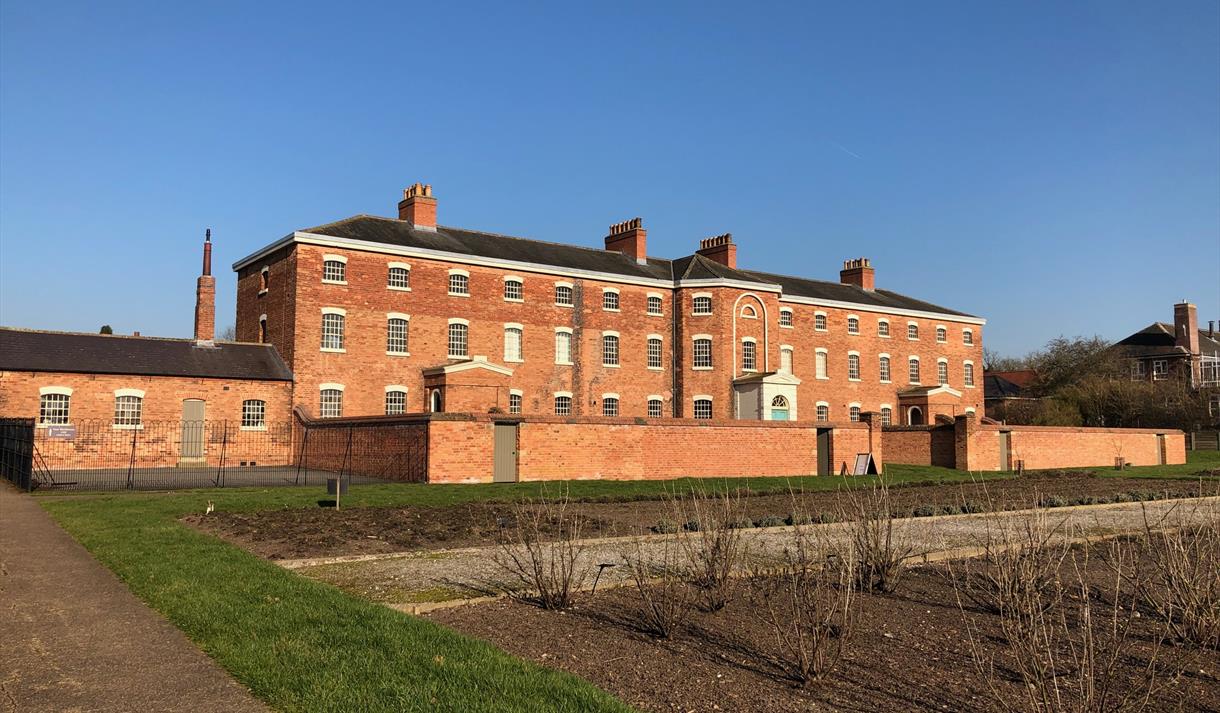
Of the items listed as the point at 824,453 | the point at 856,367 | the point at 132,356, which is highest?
the point at 856,367

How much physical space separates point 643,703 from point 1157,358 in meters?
84.2

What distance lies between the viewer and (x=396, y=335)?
3575 cm

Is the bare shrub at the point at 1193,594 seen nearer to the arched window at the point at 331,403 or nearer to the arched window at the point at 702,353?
the arched window at the point at 331,403

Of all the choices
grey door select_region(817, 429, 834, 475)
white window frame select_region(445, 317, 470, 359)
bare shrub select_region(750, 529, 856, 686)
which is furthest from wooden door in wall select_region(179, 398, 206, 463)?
bare shrub select_region(750, 529, 856, 686)

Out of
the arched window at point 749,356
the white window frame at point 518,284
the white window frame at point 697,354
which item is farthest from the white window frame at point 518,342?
the arched window at point 749,356

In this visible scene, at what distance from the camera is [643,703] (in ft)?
18.1

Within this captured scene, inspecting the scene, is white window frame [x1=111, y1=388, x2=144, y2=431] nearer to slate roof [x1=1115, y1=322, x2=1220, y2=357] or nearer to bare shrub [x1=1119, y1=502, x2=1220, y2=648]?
bare shrub [x1=1119, y1=502, x2=1220, y2=648]

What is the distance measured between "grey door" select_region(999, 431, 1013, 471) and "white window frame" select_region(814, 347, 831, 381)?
37.3 feet

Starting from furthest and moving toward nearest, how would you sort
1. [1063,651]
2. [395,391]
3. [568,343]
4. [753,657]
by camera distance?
[568,343], [395,391], [1063,651], [753,657]

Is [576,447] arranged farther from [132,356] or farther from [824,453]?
[132,356]

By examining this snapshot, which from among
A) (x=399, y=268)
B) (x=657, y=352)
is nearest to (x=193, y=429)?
(x=399, y=268)

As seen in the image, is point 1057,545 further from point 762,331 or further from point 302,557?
point 762,331

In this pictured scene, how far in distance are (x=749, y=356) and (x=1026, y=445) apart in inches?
498

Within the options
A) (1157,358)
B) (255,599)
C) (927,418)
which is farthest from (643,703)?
(1157,358)
